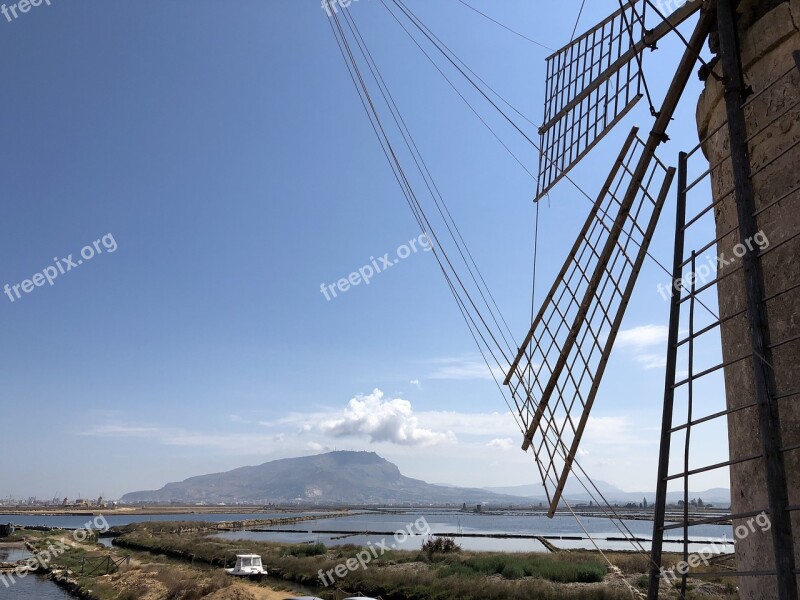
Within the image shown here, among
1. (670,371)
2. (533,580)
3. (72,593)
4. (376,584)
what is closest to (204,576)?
(72,593)

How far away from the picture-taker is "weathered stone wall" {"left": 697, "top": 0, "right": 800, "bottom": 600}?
2.68 m

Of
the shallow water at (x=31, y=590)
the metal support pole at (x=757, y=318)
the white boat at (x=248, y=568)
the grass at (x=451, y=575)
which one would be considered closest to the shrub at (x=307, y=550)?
the grass at (x=451, y=575)

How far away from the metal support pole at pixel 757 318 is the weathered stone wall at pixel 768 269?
9cm

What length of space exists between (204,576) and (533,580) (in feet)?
39.4

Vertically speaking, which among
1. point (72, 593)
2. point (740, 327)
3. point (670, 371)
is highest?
point (740, 327)

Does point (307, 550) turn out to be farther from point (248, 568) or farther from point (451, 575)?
→ point (451, 575)

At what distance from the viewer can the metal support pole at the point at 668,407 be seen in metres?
2.99

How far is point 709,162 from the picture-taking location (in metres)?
3.68

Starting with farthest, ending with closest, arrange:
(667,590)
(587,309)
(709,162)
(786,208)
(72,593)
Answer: (72,593), (667,590), (587,309), (709,162), (786,208)

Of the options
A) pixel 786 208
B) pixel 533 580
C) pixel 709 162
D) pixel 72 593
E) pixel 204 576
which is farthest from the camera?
pixel 204 576

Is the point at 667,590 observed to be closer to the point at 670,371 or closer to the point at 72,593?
the point at 670,371

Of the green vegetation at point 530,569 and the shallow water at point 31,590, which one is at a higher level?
the green vegetation at point 530,569

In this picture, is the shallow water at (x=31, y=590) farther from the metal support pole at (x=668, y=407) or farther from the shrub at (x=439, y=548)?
the metal support pole at (x=668, y=407)

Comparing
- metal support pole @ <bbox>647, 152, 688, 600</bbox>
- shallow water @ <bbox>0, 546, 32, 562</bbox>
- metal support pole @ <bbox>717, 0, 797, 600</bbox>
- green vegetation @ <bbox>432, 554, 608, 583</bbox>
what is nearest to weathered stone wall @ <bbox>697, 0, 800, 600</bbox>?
metal support pole @ <bbox>717, 0, 797, 600</bbox>
